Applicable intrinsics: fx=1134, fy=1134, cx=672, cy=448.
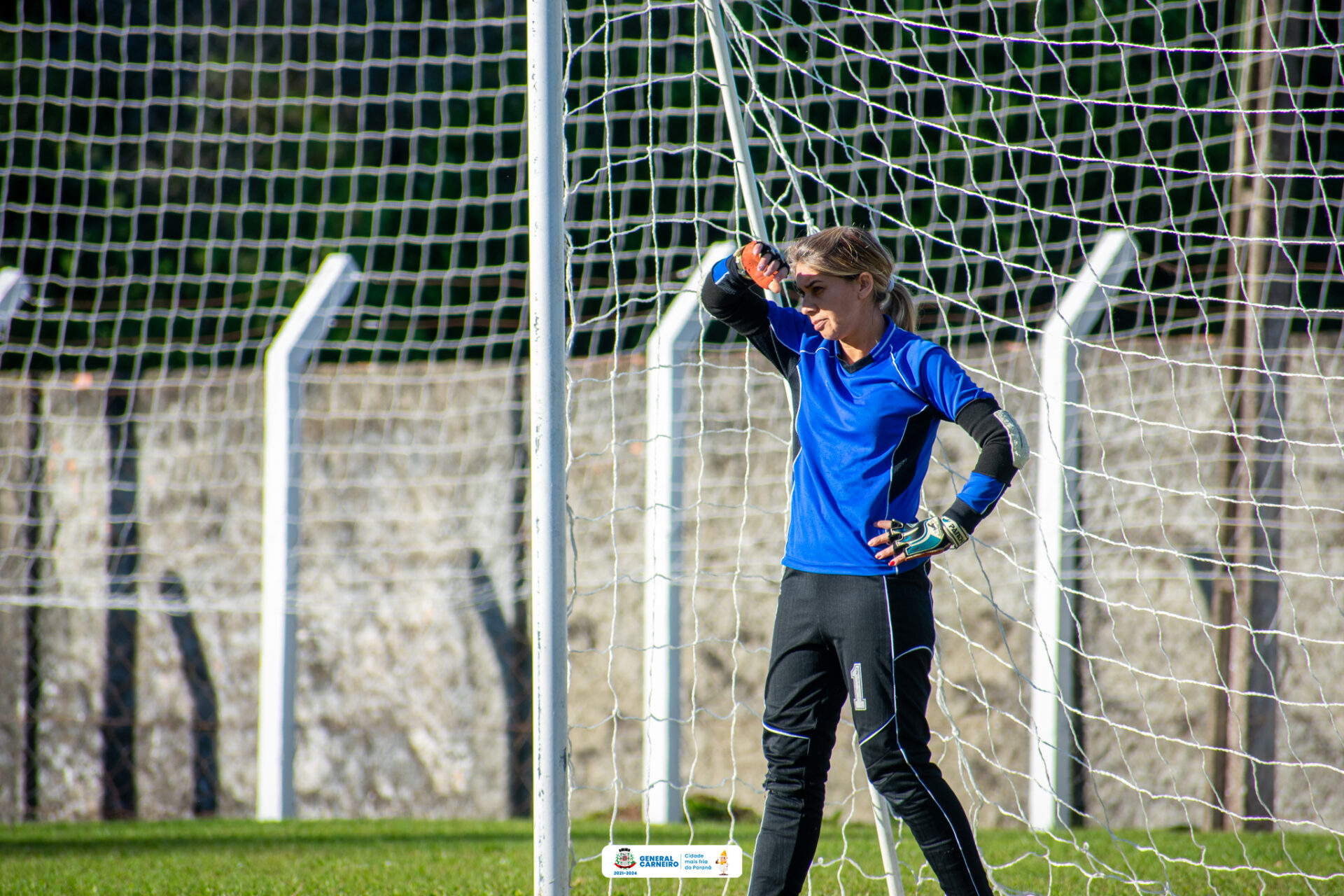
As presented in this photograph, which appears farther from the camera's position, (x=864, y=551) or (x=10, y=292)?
(x=10, y=292)

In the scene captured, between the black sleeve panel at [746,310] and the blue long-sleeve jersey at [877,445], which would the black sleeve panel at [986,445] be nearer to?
the blue long-sleeve jersey at [877,445]

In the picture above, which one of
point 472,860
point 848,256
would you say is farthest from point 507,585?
point 848,256

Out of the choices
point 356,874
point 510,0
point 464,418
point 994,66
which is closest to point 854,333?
point 356,874

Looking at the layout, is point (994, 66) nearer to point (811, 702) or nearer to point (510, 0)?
point (510, 0)

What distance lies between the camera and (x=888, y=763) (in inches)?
93.2

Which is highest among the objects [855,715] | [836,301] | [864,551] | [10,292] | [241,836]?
[10,292]

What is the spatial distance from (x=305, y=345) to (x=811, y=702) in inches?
123

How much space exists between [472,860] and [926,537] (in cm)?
215

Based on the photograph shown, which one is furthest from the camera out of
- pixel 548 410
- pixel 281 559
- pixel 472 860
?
pixel 281 559

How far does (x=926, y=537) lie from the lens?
2.33 metres

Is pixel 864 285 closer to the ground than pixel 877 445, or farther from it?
farther from it

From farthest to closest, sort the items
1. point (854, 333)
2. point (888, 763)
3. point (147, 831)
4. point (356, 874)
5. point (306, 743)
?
point (306, 743)
point (147, 831)
point (356, 874)
point (854, 333)
point (888, 763)

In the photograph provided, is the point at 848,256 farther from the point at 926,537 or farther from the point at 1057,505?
the point at 1057,505

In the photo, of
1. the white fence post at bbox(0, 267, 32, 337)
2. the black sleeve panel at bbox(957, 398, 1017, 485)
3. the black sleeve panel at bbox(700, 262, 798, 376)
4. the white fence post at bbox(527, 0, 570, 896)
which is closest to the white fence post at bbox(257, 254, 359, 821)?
the white fence post at bbox(0, 267, 32, 337)
